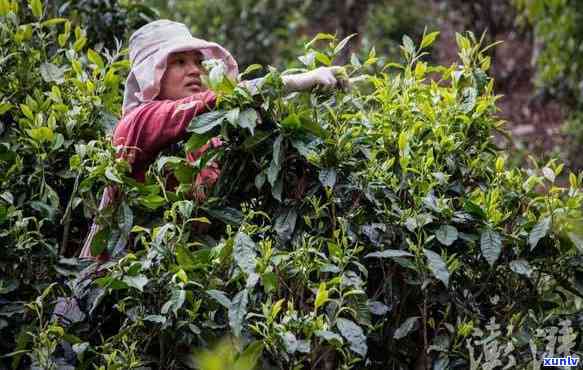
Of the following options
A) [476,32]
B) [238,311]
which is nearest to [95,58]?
[238,311]

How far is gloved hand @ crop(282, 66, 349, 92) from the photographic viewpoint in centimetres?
310

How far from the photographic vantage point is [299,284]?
282 cm

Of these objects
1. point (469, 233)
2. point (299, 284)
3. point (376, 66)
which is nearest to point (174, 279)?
point (299, 284)

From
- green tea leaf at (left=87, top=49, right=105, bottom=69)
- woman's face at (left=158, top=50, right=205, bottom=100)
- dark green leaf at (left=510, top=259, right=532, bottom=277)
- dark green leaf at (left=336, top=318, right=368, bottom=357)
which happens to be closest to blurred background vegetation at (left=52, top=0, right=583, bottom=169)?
green tea leaf at (left=87, top=49, right=105, bottom=69)

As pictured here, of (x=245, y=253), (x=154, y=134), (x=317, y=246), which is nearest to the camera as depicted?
(x=245, y=253)

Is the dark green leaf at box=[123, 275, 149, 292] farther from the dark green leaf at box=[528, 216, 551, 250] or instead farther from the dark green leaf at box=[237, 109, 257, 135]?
the dark green leaf at box=[528, 216, 551, 250]

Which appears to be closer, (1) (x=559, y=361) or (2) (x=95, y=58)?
(1) (x=559, y=361)

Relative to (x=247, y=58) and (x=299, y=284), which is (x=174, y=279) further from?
(x=247, y=58)

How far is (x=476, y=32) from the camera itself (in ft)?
31.3

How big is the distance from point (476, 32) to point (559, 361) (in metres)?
6.91

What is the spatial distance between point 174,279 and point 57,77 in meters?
1.24

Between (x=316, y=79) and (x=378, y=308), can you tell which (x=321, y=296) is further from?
(x=316, y=79)

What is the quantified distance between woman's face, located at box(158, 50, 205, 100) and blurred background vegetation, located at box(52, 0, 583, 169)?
3.68m

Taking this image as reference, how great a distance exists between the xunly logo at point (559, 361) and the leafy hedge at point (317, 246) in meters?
0.03
